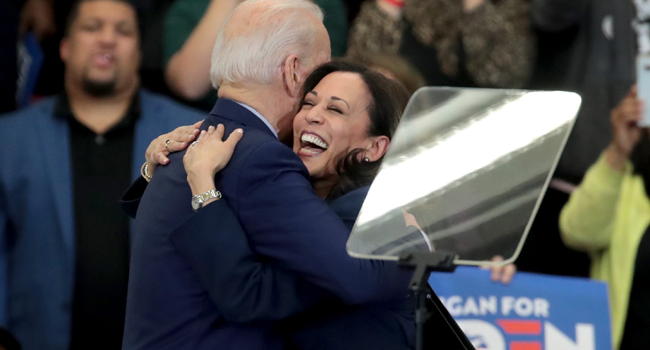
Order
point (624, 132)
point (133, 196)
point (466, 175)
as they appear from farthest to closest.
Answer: point (624, 132), point (133, 196), point (466, 175)

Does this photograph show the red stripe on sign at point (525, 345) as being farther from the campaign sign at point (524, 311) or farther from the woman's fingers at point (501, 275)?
the woman's fingers at point (501, 275)

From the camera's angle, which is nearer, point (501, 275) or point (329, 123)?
point (329, 123)

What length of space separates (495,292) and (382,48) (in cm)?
133

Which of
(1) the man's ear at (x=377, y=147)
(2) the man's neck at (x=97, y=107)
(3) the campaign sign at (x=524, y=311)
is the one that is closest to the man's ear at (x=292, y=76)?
(1) the man's ear at (x=377, y=147)

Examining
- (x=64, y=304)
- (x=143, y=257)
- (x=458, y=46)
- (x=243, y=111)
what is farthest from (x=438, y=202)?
(x=458, y=46)

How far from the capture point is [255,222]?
71.4 inches

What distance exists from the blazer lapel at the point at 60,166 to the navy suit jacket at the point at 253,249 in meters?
1.52

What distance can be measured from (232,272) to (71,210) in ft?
6.20

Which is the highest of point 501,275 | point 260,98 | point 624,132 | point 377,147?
point 260,98

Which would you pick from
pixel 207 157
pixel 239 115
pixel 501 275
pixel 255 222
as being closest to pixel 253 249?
pixel 255 222

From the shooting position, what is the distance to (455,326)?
5.87ft

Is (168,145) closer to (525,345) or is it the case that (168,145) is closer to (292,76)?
(292,76)

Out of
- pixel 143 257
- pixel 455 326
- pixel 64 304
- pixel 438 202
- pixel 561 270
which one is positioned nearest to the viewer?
pixel 438 202

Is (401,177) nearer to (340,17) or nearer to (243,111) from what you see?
(243,111)
